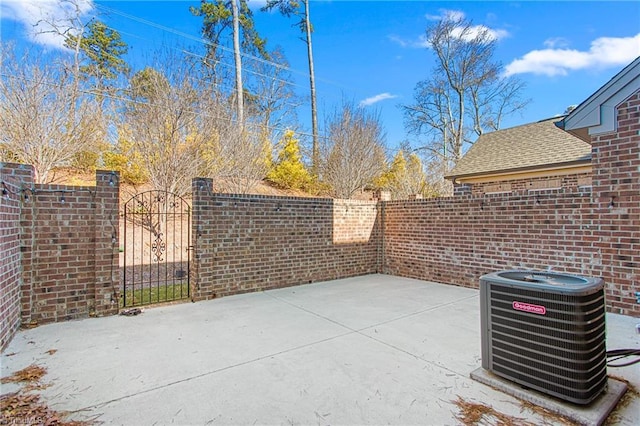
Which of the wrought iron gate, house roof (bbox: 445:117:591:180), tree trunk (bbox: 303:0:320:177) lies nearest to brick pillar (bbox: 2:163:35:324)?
the wrought iron gate

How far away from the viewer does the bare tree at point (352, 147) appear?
43.6 feet

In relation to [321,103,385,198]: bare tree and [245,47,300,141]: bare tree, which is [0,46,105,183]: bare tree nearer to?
[245,47,300,141]: bare tree

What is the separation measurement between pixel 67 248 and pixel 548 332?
5426 millimetres

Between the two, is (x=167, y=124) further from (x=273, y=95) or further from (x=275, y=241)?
(x=273, y=95)

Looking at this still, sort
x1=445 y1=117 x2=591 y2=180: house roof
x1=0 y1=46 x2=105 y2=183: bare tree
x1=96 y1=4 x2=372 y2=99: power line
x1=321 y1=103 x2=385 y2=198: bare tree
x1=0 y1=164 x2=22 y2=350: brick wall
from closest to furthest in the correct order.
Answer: x1=0 y1=164 x2=22 y2=350: brick wall < x1=445 y1=117 x2=591 y2=180: house roof < x1=0 y1=46 x2=105 y2=183: bare tree < x1=96 y1=4 x2=372 y2=99: power line < x1=321 y1=103 x2=385 y2=198: bare tree

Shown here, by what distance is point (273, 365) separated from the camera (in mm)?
2908

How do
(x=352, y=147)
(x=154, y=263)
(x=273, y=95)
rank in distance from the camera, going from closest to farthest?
(x=154, y=263) → (x=352, y=147) → (x=273, y=95)

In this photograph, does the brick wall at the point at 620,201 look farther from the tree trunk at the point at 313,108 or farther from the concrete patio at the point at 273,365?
the tree trunk at the point at 313,108

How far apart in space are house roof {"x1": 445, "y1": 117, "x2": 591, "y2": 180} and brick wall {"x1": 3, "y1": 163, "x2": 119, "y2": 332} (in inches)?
353

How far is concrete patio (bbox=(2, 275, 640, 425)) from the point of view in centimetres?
220

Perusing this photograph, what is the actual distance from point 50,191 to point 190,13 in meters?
13.1

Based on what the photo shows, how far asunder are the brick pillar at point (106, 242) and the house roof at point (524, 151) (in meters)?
8.79

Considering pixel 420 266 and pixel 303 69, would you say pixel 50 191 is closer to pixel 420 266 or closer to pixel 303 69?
pixel 420 266

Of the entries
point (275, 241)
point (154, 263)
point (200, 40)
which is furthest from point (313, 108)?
point (275, 241)
